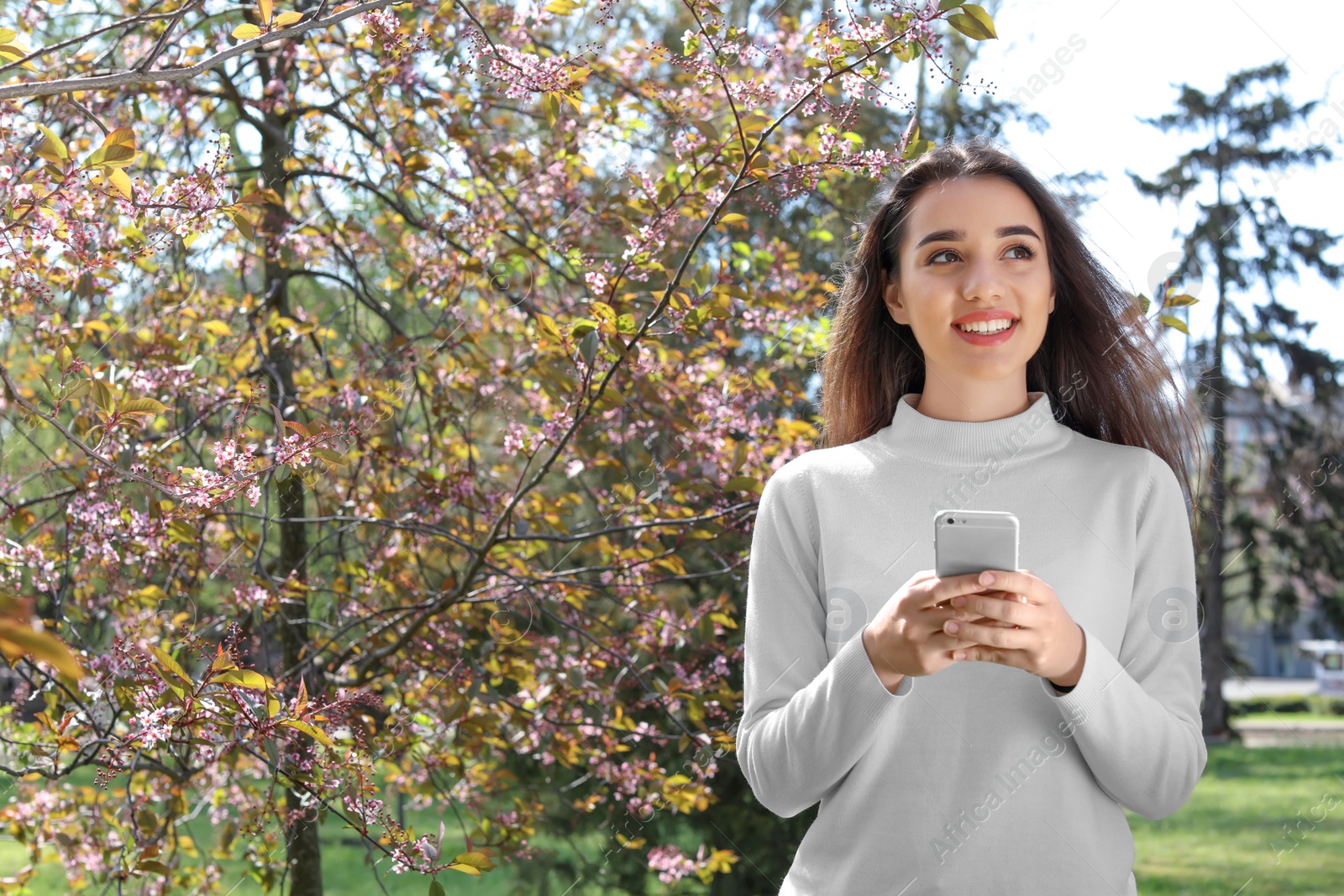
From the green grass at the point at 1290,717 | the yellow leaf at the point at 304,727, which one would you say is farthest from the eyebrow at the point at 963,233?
the green grass at the point at 1290,717

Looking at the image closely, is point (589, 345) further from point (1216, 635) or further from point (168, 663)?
point (1216, 635)

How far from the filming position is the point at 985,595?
39.8 inches

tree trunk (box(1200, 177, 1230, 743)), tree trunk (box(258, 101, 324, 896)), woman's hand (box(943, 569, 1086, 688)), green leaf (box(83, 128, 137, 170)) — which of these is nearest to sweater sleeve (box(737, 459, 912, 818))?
woman's hand (box(943, 569, 1086, 688))

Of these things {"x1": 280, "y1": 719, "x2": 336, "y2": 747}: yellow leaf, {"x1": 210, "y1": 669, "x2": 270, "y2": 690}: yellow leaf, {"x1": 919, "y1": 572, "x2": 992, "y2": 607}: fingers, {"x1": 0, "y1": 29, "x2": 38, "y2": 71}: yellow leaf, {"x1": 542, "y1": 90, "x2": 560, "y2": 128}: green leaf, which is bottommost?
{"x1": 280, "y1": 719, "x2": 336, "y2": 747}: yellow leaf

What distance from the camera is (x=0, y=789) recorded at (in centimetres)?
253

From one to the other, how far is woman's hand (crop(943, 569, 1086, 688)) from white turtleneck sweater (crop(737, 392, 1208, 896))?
0.07 m

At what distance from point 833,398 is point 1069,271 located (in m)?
0.34

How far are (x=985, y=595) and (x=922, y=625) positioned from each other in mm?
62

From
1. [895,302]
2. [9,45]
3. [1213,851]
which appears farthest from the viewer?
[1213,851]


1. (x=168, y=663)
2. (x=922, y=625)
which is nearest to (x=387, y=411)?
(x=168, y=663)

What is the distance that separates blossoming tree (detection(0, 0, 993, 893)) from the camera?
1806 millimetres

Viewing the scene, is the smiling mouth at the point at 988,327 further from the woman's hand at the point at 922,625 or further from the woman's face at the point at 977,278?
the woman's hand at the point at 922,625

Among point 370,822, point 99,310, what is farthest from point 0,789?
point 370,822

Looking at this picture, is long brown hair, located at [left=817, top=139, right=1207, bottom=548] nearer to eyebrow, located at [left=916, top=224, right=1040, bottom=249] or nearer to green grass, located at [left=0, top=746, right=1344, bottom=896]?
eyebrow, located at [left=916, top=224, right=1040, bottom=249]
